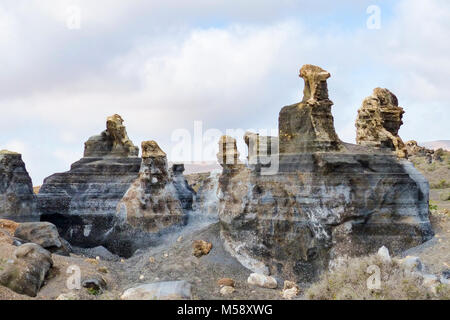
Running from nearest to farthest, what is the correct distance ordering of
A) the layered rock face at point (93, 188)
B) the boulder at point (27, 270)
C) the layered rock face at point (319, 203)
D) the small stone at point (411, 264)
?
the boulder at point (27, 270)
the small stone at point (411, 264)
the layered rock face at point (319, 203)
the layered rock face at point (93, 188)

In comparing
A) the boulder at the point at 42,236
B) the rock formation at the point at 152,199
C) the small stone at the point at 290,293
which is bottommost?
the small stone at the point at 290,293

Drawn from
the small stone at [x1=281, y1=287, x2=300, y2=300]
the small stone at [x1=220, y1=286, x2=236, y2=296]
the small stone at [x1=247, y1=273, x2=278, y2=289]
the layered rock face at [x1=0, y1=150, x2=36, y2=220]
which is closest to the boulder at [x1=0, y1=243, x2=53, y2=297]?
the small stone at [x1=220, y1=286, x2=236, y2=296]

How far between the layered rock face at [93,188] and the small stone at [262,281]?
800 cm

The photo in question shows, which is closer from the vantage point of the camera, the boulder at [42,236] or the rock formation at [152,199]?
the boulder at [42,236]

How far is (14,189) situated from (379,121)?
1207cm

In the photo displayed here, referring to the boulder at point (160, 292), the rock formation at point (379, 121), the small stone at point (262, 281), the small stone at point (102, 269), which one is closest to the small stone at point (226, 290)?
the small stone at point (262, 281)

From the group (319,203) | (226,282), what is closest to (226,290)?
(226,282)

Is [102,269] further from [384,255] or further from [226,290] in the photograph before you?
[384,255]

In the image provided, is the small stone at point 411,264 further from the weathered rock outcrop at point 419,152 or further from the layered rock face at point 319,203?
the weathered rock outcrop at point 419,152

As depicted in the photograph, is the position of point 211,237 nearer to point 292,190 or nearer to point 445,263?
point 292,190

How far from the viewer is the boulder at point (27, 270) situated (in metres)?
11.2

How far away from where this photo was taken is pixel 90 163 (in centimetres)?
2162

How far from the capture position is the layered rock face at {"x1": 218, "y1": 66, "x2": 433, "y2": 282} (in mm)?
13039
